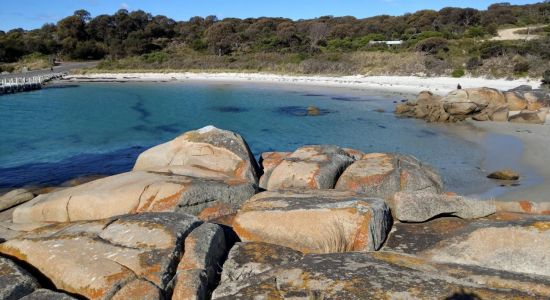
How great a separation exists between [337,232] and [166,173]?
5372mm

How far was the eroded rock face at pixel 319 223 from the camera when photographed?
6.91m

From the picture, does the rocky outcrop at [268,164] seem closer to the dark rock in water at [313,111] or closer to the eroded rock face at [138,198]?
the eroded rock face at [138,198]

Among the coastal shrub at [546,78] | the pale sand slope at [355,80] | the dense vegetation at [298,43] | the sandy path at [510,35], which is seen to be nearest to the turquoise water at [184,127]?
the pale sand slope at [355,80]

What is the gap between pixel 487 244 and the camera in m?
6.60

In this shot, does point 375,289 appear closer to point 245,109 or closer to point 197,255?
point 197,255

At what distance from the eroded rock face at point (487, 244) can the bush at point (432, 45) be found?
61905mm

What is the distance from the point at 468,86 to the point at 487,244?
42.1 meters

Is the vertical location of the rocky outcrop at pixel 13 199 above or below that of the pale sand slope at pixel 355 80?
below

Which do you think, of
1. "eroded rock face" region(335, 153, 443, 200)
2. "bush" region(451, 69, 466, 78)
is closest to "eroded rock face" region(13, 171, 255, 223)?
"eroded rock face" region(335, 153, 443, 200)

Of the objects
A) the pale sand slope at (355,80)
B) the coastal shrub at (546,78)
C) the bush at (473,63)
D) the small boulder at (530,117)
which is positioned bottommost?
the small boulder at (530,117)

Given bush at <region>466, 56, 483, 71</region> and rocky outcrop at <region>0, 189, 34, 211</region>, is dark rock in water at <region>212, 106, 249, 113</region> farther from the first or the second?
bush at <region>466, 56, 483, 71</region>

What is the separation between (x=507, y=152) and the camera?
854 inches

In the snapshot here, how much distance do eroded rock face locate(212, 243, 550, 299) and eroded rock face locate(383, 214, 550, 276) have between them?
0.75 meters

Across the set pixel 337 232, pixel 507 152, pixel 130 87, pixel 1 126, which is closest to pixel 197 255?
pixel 337 232
